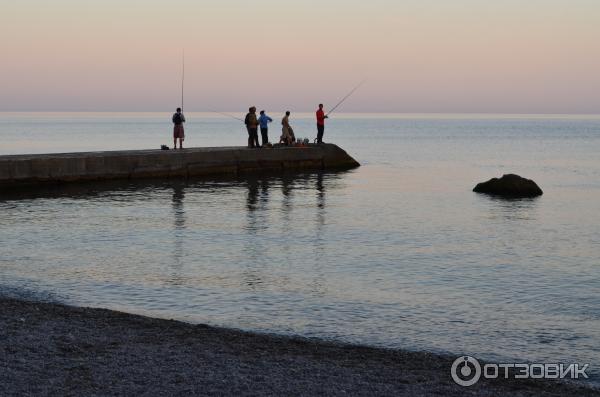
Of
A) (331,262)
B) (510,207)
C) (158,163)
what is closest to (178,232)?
(331,262)

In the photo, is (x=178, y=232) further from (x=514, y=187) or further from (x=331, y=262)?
(x=514, y=187)

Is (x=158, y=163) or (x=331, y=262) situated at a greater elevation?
(x=158, y=163)

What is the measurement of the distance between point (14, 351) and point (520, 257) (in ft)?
33.7

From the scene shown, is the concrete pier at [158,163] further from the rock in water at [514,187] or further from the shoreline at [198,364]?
the shoreline at [198,364]

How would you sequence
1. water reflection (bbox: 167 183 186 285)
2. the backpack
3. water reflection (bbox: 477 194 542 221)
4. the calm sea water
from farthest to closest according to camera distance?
1. the backpack
2. water reflection (bbox: 477 194 542 221)
3. water reflection (bbox: 167 183 186 285)
4. the calm sea water

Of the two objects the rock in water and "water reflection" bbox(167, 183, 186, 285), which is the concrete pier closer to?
"water reflection" bbox(167, 183, 186, 285)

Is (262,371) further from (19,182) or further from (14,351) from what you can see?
(19,182)

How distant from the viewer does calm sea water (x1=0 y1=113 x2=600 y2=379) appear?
410 inches

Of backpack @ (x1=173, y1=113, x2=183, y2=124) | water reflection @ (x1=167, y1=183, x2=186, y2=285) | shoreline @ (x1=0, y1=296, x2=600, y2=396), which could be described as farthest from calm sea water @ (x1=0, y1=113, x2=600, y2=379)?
backpack @ (x1=173, y1=113, x2=183, y2=124)

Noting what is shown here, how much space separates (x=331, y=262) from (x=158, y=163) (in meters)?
17.7

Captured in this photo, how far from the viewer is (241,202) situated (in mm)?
24078

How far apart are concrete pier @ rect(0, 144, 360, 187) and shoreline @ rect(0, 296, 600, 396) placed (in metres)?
18.5

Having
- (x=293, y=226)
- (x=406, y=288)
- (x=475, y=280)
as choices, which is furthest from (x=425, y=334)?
(x=293, y=226)

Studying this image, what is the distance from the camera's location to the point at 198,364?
7777 millimetres
